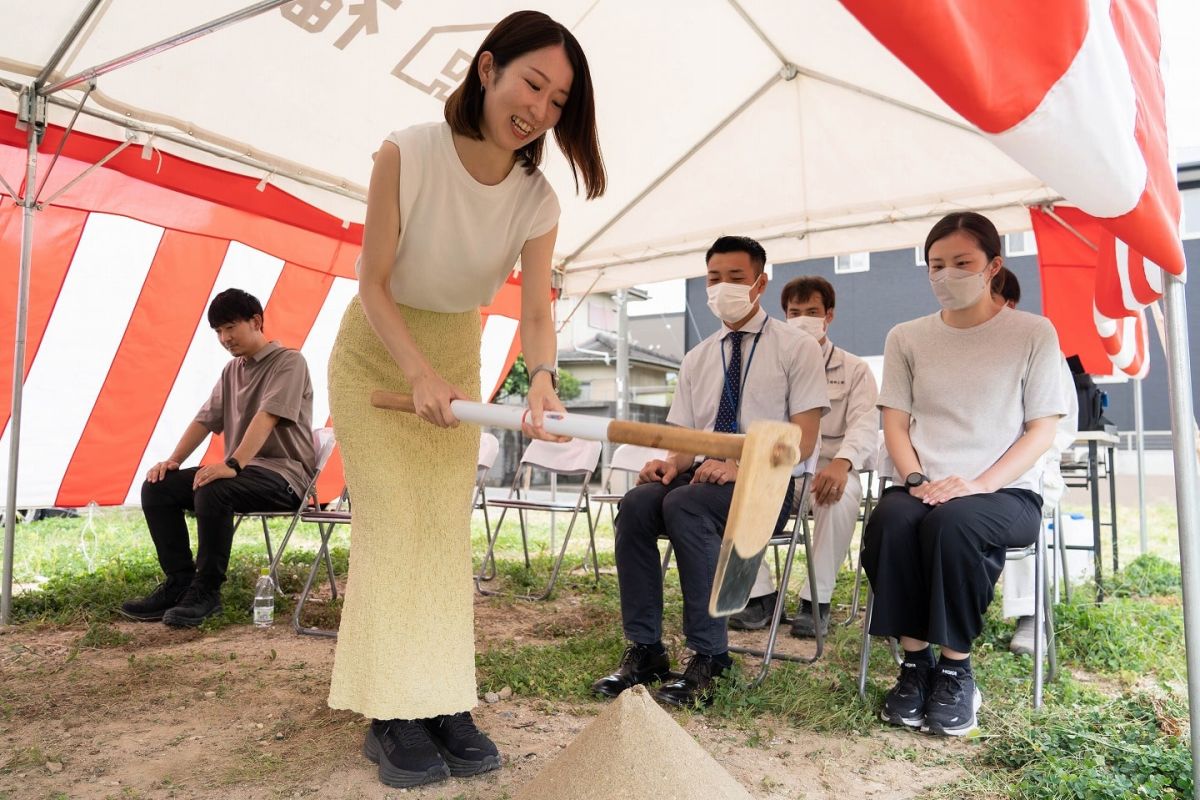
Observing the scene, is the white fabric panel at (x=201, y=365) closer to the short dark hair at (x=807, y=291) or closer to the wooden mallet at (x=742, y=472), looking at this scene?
the short dark hair at (x=807, y=291)

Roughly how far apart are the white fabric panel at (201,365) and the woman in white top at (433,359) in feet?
11.3

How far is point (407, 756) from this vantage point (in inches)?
78.2

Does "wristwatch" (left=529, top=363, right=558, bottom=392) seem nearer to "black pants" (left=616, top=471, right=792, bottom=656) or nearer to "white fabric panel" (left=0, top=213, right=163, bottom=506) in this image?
"black pants" (left=616, top=471, right=792, bottom=656)

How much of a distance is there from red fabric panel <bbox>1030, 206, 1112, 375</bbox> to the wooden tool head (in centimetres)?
394

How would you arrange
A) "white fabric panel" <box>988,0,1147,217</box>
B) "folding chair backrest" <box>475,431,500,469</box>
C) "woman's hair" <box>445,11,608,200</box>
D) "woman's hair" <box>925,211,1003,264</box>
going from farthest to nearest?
"folding chair backrest" <box>475,431,500,469</box> < "woman's hair" <box>925,211,1003,264</box> < "woman's hair" <box>445,11,608,200</box> < "white fabric panel" <box>988,0,1147,217</box>

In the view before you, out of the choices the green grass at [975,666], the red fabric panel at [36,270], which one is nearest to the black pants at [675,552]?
the green grass at [975,666]

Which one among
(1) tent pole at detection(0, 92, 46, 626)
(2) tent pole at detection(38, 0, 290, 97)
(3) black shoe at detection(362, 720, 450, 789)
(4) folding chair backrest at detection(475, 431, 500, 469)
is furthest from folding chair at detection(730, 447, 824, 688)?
(1) tent pole at detection(0, 92, 46, 626)

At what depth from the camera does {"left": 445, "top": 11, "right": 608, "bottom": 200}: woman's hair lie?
182 centimetres

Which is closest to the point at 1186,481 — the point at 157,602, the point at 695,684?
the point at 695,684

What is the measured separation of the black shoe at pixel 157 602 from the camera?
3.84 m

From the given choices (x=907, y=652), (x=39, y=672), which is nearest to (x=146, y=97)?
(x=39, y=672)

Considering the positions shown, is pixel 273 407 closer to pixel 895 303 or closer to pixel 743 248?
pixel 743 248

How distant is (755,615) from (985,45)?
3.18m

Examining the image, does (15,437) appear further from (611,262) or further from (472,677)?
(611,262)
